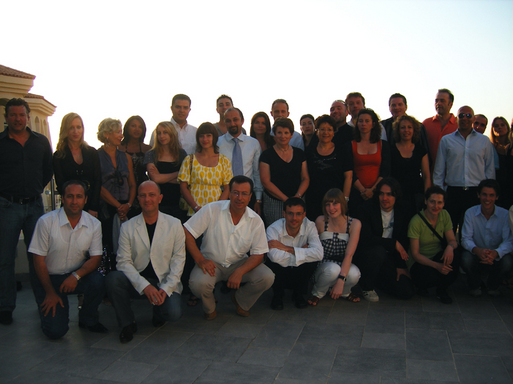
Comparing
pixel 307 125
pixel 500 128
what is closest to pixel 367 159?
pixel 307 125

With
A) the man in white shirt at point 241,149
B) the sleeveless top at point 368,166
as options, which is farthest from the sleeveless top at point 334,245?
the man in white shirt at point 241,149

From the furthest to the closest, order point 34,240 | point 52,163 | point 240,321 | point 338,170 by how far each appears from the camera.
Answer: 1. point 338,170
2. point 52,163
3. point 240,321
4. point 34,240

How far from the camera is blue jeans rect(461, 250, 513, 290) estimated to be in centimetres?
455

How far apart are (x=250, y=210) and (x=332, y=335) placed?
1.40m

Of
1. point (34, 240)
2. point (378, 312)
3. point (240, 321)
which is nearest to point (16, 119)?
point (34, 240)

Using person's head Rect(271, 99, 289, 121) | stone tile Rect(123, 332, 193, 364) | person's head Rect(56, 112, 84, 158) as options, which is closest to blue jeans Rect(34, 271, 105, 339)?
stone tile Rect(123, 332, 193, 364)

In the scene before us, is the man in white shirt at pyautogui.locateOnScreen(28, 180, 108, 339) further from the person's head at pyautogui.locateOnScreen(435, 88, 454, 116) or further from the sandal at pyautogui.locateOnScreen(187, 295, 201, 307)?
the person's head at pyautogui.locateOnScreen(435, 88, 454, 116)

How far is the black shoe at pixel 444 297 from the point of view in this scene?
4433 millimetres

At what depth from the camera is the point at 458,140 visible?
539 centimetres

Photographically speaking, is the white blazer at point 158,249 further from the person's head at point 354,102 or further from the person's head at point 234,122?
the person's head at point 354,102

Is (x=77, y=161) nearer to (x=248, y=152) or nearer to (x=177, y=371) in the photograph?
(x=248, y=152)

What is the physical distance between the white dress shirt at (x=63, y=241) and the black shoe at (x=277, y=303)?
1.78 meters

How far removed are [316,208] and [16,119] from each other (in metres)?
3.33

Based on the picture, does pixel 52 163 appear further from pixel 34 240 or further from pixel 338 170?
pixel 338 170
